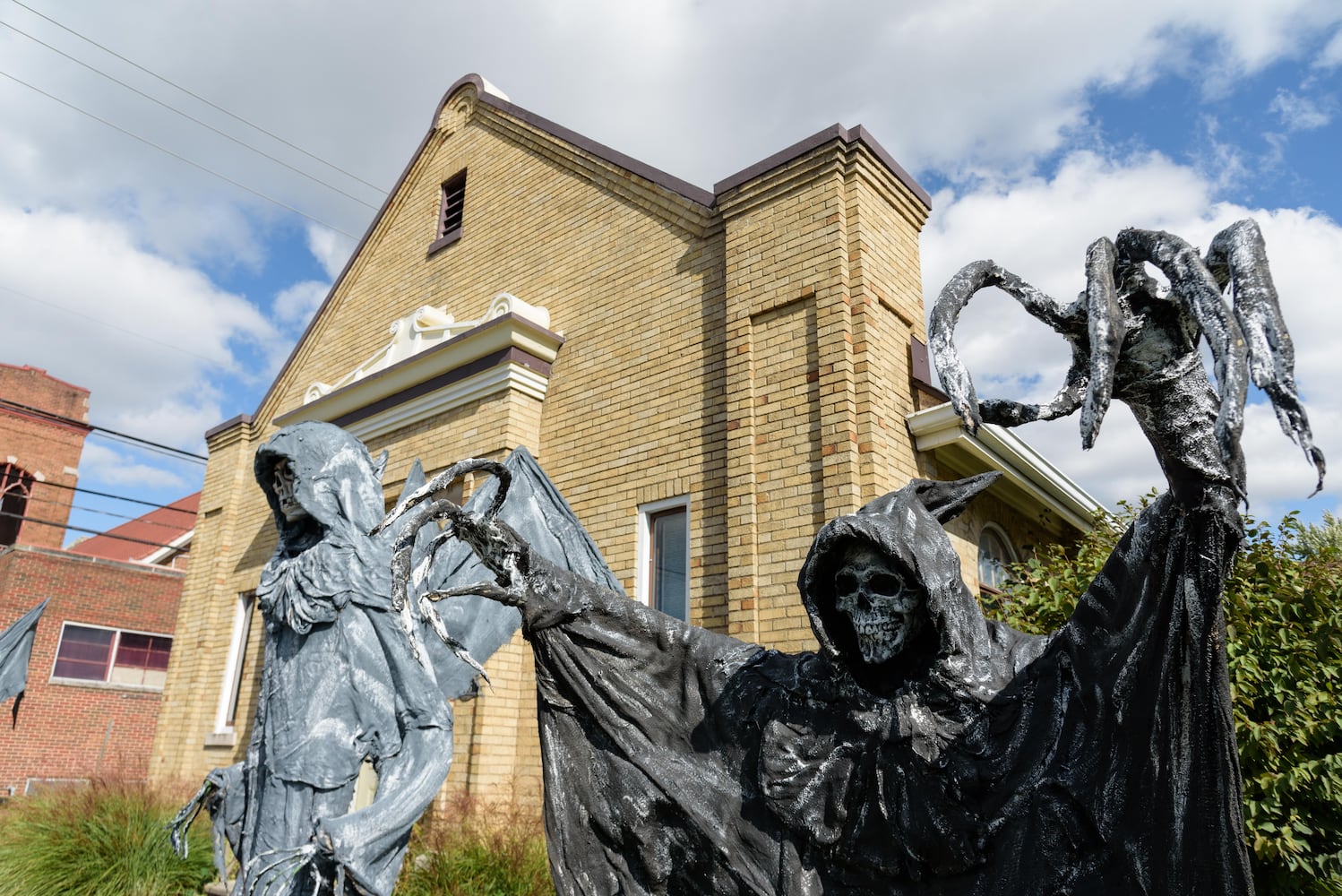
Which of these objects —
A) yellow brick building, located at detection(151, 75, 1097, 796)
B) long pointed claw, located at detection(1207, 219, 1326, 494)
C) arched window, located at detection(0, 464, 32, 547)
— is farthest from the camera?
arched window, located at detection(0, 464, 32, 547)

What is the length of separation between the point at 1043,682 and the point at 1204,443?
1.90 feet

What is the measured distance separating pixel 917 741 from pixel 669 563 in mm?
5669

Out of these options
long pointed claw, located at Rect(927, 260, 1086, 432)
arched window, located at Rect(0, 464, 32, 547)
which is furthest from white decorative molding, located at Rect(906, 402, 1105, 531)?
arched window, located at Rect(0, 464, 32, 547)

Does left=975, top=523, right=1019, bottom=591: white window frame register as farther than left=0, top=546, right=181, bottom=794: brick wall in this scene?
No

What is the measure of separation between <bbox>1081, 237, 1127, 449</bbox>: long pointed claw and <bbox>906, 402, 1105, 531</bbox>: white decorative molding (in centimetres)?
445

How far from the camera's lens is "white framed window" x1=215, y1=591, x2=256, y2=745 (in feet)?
37.1

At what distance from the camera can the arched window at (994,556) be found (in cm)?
842

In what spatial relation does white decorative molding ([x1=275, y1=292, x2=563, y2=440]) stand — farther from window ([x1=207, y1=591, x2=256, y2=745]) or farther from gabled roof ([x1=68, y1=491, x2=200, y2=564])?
gabled roof ([x1=68, y1=491, x2=200, y2=564])

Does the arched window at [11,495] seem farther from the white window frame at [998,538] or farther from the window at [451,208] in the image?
the white window frame at [998,538]

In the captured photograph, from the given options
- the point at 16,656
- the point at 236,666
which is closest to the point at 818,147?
the point at 16,656

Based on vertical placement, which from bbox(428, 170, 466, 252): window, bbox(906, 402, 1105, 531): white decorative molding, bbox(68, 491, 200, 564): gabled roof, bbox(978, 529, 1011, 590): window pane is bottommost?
bbox(978, 529, 1011, 590): window pane

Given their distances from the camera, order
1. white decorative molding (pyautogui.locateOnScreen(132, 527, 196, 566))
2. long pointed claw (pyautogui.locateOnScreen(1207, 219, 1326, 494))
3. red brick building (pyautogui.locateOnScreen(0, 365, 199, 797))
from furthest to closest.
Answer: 1. white decorative molding (pyautogui.locateOnScreen(132, 527, 196, 566))
2. red brick building (pyautogui.locateOnScreen(0, 365, 199, 797))
3. long pointed claw (pyautogui.locateOnScreen(1207, 219, 1326, 494))

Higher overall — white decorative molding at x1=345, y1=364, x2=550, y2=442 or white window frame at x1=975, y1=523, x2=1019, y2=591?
white decorative molding at x1=345, y1=364, x2=550, y2=442

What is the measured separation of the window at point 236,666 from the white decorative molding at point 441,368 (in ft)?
10.4
